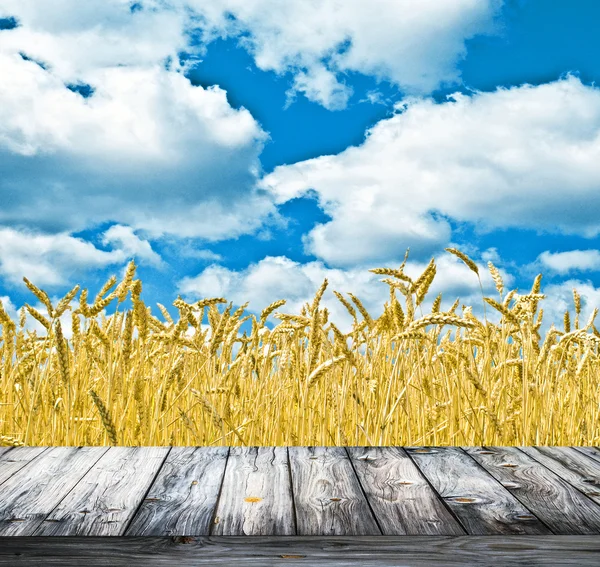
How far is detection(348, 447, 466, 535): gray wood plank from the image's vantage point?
1.26 m

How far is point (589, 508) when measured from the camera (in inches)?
55.9

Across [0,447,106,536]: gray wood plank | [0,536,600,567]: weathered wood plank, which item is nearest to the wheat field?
[0,447,106,536]: gray wood plank

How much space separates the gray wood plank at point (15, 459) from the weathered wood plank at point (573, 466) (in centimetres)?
137

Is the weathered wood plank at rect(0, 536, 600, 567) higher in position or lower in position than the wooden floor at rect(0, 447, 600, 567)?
lower

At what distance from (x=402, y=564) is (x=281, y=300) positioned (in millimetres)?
1524

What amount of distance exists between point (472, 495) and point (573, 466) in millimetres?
488

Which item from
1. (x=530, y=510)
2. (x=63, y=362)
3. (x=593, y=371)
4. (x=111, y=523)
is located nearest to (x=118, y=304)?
(x=63, y=362)

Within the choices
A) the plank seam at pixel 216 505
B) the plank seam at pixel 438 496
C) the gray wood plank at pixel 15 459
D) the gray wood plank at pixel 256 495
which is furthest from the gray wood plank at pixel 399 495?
the gray wood plank at pixel 15 459

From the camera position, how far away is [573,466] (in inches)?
71.9

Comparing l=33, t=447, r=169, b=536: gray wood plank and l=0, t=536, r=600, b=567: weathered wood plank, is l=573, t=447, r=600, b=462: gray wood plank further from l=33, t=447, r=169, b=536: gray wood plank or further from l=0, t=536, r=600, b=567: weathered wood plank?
l=33, t=447, r=169, b=536: gray wood plank

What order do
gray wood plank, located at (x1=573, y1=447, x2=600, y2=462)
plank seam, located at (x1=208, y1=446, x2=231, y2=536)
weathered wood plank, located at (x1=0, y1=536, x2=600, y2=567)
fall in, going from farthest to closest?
gray wood plank, located at (x1=573, y1=447, x2=600, y2=462) < plank seam, located at (x1=208, y1=446, x2=231, y2=536) < weathered wood plank, located at (x1=0, y1=536, x2=600, y2=567)

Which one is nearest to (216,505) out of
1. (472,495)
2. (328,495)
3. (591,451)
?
(328,495)

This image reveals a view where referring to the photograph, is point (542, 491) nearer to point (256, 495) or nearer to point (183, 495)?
point (256, 495)

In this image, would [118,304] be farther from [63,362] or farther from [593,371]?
[593,371]
